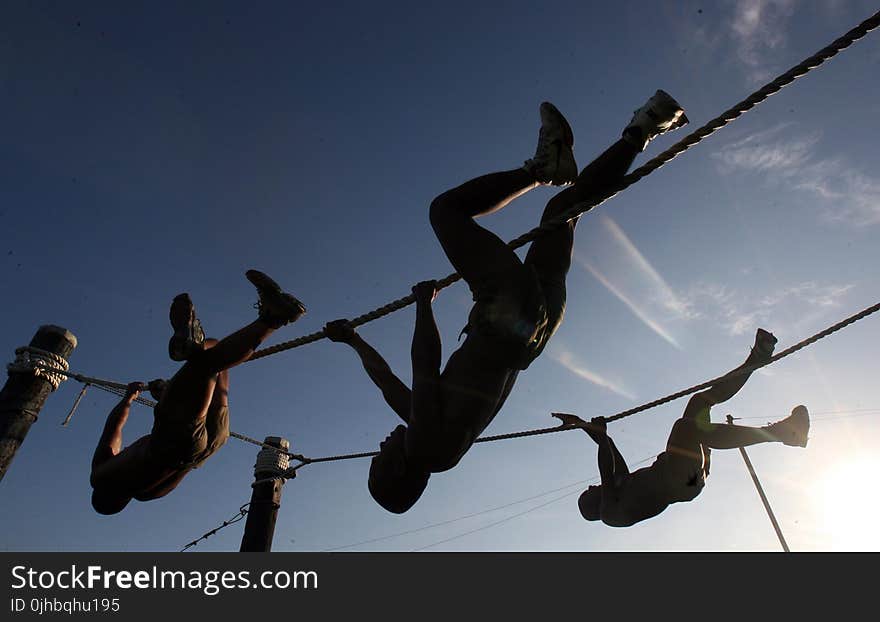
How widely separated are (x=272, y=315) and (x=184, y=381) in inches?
28.6

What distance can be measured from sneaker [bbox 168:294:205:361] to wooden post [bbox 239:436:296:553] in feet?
8.97

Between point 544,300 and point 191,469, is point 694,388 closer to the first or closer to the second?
point 544,300

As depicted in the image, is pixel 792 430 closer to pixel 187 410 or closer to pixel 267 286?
pixel 267 286

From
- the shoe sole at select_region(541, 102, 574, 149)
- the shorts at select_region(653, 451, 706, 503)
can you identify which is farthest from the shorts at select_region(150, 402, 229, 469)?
the shorts at select_region(653, 451, 706, 503)

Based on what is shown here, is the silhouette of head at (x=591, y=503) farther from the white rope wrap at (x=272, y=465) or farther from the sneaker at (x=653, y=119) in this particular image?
the sneaker at (x=653, y=119)

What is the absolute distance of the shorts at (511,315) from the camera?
2.79 meters

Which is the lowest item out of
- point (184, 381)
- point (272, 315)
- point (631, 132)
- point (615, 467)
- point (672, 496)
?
point (672, 496)

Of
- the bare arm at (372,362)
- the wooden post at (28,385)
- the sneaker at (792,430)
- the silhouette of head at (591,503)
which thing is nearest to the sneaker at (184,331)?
the bare arm at (372,362)

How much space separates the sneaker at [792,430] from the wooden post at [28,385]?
6.99m

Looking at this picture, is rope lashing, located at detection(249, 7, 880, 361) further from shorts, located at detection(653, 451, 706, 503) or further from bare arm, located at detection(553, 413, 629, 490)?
shorts, located at detection(653, 451, 706, 503)

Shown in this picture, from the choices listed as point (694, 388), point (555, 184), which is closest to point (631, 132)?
point (555, 184)

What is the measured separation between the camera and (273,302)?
3.48m

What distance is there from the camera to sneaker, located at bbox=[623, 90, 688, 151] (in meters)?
3.01

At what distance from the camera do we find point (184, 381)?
11.5 feet
